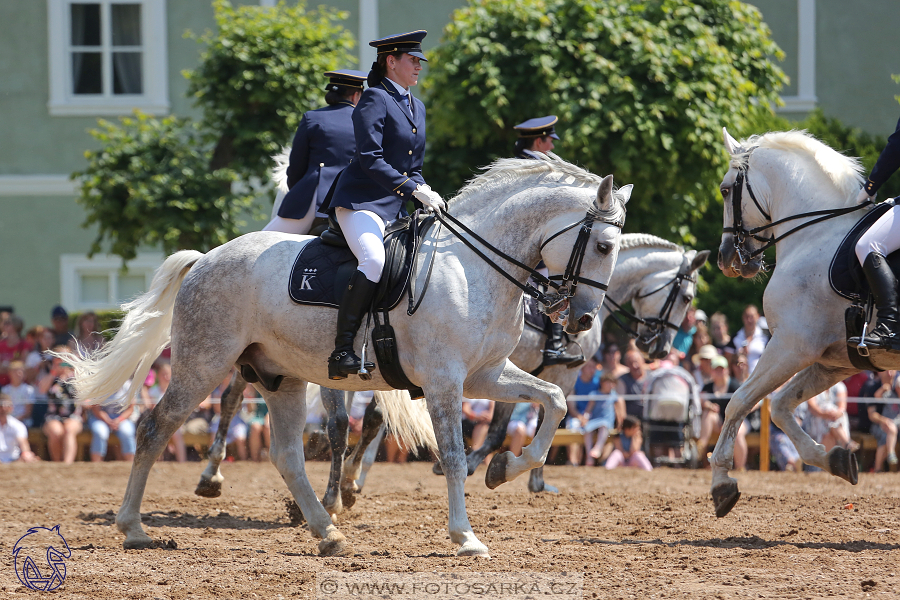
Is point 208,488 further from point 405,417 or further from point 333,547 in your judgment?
point 333,547

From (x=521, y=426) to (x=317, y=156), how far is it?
17.3ft

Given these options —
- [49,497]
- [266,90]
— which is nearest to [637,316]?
[49,497]

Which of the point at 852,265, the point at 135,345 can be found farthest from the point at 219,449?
the point at 852,265

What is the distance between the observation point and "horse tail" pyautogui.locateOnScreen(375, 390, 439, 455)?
24.9 ft

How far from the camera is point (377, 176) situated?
5703 mm

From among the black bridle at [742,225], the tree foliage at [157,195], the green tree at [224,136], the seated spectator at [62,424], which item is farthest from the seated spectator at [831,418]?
the seated spectator at [62,424]

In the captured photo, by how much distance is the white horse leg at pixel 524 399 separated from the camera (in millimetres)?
5785

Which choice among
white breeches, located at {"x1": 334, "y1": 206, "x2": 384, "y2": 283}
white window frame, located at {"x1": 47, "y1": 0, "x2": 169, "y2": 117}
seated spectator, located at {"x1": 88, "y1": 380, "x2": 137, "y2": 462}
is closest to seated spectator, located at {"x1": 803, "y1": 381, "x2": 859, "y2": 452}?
white breeches, located at {"x1": 334, "y1": 206, "x2": 384, "y2": 283}

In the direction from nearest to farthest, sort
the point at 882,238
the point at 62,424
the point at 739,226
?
1. the point at 882,238
2. the point at 739,226
3. the point at 62,424

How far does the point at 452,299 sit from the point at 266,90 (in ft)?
28.4

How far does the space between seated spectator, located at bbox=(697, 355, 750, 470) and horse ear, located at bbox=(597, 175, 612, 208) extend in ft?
20.7

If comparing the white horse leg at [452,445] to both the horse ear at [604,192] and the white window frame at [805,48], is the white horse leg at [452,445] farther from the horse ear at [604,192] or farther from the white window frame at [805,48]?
the white window frame at [805,48]

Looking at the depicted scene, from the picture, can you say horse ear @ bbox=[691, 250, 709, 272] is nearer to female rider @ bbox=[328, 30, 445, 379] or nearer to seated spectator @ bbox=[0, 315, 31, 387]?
female rider @ bbox=[328, 30, 445, 379]

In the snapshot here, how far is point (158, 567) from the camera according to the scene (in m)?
5.52
